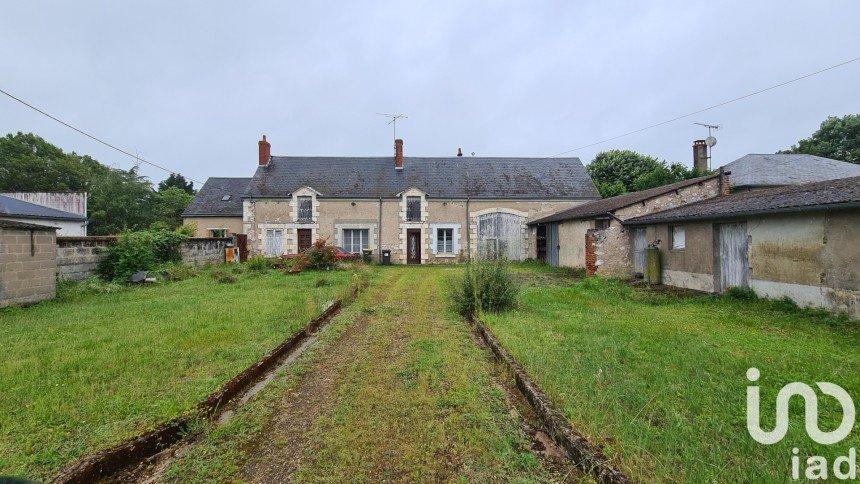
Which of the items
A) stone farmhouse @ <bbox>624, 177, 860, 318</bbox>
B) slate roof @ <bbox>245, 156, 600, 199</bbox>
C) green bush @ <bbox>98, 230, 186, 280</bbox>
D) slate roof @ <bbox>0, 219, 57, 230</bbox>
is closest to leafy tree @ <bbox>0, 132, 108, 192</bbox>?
slate roof @ <bbox>245, 156, 600, 199</bbox>

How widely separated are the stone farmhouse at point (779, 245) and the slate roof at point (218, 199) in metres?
23.1

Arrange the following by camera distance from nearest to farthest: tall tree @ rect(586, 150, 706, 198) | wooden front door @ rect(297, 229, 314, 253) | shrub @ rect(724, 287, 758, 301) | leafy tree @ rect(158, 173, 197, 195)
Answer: shrub @ rect(724, 287, 758, 301) < wooden front door @ rect(297, 229, 314, 253) < tall tree @ rect(586, 150, 706, 198) < leafy tree @ rect(158, 173, 197, 195)

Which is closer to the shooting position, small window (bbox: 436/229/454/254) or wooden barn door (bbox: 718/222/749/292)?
wooden barn door (bbox: 718/222/749/292)

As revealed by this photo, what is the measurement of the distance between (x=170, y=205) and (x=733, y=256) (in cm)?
4050

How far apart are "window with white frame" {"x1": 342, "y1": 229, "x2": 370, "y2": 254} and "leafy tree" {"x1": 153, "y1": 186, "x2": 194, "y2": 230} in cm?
2125

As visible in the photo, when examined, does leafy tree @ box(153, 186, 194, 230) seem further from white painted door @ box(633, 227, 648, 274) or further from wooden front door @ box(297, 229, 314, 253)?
white painted door @ box(633, 227, 648, 274)

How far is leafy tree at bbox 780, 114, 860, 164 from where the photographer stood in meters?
29.7

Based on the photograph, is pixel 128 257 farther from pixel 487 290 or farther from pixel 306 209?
pixel 487 290

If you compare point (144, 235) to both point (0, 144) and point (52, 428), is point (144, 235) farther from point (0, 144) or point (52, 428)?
point (0, 144)

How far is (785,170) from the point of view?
19.6 metres

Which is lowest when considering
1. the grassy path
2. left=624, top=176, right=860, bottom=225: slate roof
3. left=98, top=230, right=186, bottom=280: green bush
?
the grassy path

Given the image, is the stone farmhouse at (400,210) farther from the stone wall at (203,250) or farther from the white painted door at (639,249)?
the white painted door at (639,249)

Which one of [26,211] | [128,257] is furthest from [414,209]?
[26,211]

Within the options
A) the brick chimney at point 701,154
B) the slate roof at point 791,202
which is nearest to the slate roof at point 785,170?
the brick chimney at point 701,154
